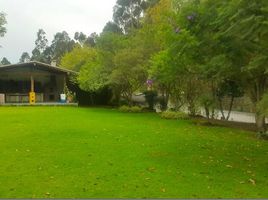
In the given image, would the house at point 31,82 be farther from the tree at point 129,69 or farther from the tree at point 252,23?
the tree at point 252,23

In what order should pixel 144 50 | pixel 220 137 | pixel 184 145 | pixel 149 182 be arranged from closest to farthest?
pixel 149 182 < pixel 184 145 < pixel 220 137 < pixel 144 50

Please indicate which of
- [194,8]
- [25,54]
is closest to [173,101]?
[194,8]

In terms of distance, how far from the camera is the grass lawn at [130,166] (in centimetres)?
682

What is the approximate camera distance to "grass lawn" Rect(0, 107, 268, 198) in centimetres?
682

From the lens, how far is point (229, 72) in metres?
11.2

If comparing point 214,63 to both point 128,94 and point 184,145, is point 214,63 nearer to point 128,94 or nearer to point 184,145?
point 184,145

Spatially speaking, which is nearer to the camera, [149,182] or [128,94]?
[149,182]

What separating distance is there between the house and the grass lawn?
962 inches

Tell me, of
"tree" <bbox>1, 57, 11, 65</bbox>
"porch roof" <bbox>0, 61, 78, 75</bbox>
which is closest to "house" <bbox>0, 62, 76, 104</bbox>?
"porch roof" <bbox>0, 61, 78, 75</bbox>

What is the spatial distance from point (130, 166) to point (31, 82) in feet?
102

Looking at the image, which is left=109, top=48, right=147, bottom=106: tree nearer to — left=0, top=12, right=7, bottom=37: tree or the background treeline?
the background treeline

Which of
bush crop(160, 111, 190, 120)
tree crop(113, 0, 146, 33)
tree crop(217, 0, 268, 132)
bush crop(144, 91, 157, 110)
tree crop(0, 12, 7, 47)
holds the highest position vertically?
tree crop(113, 0, 146, 33)

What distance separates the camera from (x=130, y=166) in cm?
877

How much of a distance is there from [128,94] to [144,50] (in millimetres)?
5590
